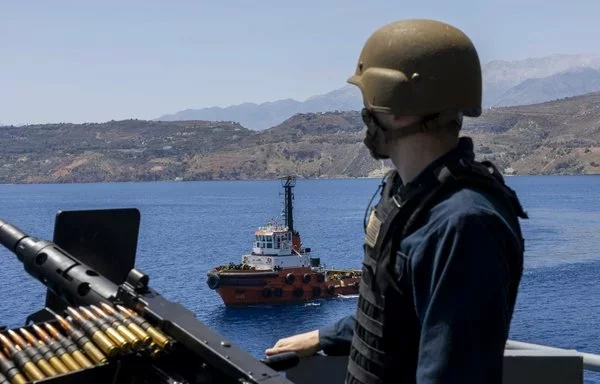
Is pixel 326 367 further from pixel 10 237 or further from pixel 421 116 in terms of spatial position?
pixel 421 116

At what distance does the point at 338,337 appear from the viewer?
310cm

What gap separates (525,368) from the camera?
470cm

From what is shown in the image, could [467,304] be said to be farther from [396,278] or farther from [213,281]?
[213,281]

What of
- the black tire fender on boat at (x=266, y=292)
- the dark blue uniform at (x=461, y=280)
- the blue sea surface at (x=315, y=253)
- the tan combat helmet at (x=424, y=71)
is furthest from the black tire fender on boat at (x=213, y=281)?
the dark blue uniform at (x=461, y=280)

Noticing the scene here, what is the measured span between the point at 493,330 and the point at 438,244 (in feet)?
0.82

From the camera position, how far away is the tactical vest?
2.32 m

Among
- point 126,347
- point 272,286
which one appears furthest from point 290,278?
point 126,347

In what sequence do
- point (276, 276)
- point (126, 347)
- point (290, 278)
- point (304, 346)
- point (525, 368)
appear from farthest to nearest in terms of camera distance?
point (290, 278)
point (276, 276)
point (525, 368)
point (304, 346)
point (126, 347)

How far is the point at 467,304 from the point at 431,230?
8.8 inches

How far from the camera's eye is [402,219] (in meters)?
2.39

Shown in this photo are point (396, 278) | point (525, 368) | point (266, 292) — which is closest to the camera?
point (396, 278)

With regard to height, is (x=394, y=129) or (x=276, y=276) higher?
(x=394, y=129)

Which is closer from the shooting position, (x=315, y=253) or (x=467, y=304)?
(x=467, y=304)

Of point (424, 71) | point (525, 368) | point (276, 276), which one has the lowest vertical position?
point (276, 276)
